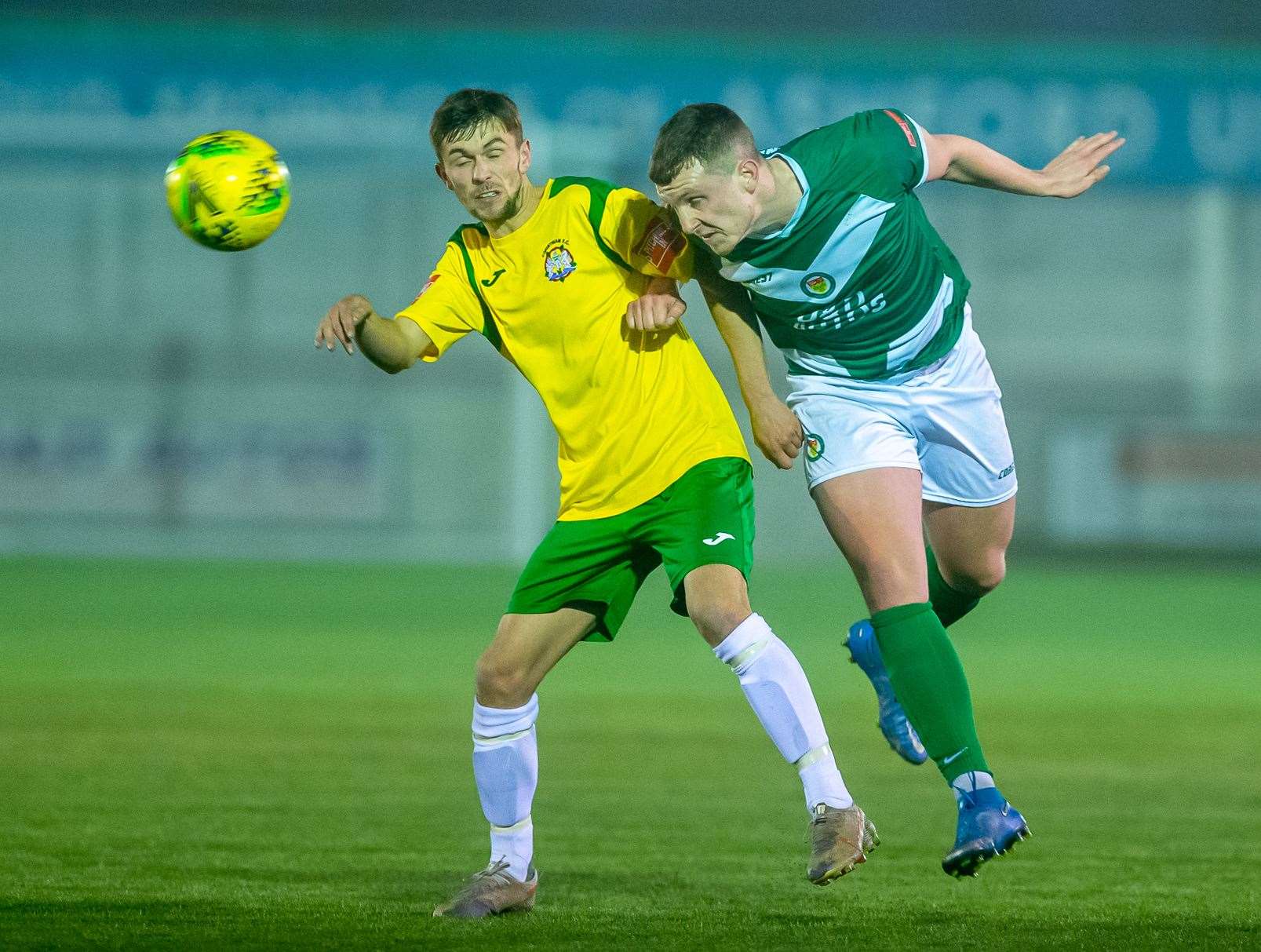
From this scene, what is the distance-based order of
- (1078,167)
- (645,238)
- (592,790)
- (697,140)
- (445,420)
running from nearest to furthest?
(697,140) < (645,238) < (1078,167) < (592,790) < (445,420)

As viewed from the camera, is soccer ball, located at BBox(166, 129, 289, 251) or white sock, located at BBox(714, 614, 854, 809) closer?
white sock, located at BBox(714, 614, 854, 809)

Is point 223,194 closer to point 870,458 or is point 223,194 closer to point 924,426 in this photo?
point 870,458

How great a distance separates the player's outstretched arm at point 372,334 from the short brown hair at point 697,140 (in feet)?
2.57

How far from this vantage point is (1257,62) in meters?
14.9

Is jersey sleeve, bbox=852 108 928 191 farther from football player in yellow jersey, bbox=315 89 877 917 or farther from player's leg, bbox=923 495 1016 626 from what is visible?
player's leg, bbox=923 495 1016 626

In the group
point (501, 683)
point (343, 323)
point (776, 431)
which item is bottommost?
point (501, 683)

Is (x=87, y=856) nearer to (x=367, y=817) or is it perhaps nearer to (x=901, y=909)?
(x=367, y=817)

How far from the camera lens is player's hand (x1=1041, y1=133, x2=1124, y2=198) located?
14.7 feet

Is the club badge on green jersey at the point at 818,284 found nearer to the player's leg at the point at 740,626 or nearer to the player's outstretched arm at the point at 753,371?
the player's outstretched arm at the point at 753,371

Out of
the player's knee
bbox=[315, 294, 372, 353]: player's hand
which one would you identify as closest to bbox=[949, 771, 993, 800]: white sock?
the player's knee

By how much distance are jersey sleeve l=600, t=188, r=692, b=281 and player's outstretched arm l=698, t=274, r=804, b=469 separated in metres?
0.09

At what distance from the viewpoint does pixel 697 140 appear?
12.8 feet

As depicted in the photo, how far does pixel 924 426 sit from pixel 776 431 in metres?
0.47

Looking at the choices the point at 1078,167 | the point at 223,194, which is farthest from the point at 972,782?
the point at 223,194
